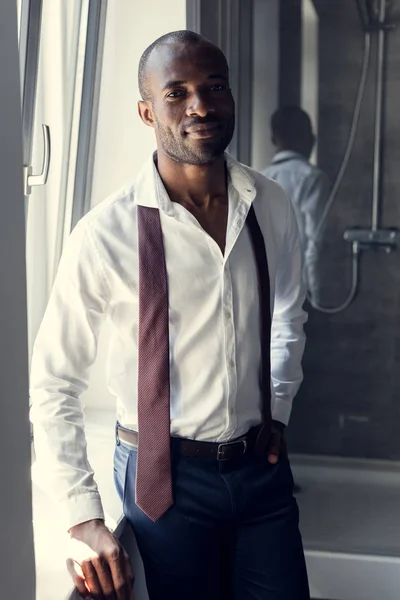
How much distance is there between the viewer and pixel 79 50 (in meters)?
2.04

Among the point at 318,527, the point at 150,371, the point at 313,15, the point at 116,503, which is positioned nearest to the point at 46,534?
the point at 116,503

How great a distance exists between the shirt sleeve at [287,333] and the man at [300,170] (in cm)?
94

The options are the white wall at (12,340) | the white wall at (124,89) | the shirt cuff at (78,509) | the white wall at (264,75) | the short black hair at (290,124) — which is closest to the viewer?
the white wall at (12,340)

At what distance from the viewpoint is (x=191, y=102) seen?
137 centimetres

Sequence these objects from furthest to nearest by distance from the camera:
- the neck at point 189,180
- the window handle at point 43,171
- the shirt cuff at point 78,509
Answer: the window handle at point 43,171 < the neck at point 189,180 < the shirt cuff at point 78,509

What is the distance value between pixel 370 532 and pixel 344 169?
1.19m

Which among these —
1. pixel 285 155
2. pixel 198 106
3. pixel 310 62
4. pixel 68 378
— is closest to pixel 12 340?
pixel 68 378

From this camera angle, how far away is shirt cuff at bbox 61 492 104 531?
1304mm

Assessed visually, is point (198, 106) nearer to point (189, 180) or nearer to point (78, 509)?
point (189, 180)

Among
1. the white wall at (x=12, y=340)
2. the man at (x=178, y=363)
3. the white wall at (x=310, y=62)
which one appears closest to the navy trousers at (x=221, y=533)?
the man at (x=178, y=363)

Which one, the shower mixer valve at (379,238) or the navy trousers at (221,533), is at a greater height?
the shower mixer valve at (379,238)

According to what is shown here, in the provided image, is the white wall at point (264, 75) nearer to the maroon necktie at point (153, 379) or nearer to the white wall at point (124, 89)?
the white wall at point (124, 89)

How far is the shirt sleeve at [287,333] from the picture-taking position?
5.35ft

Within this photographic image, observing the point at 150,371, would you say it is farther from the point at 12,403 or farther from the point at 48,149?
the point at 48,149
